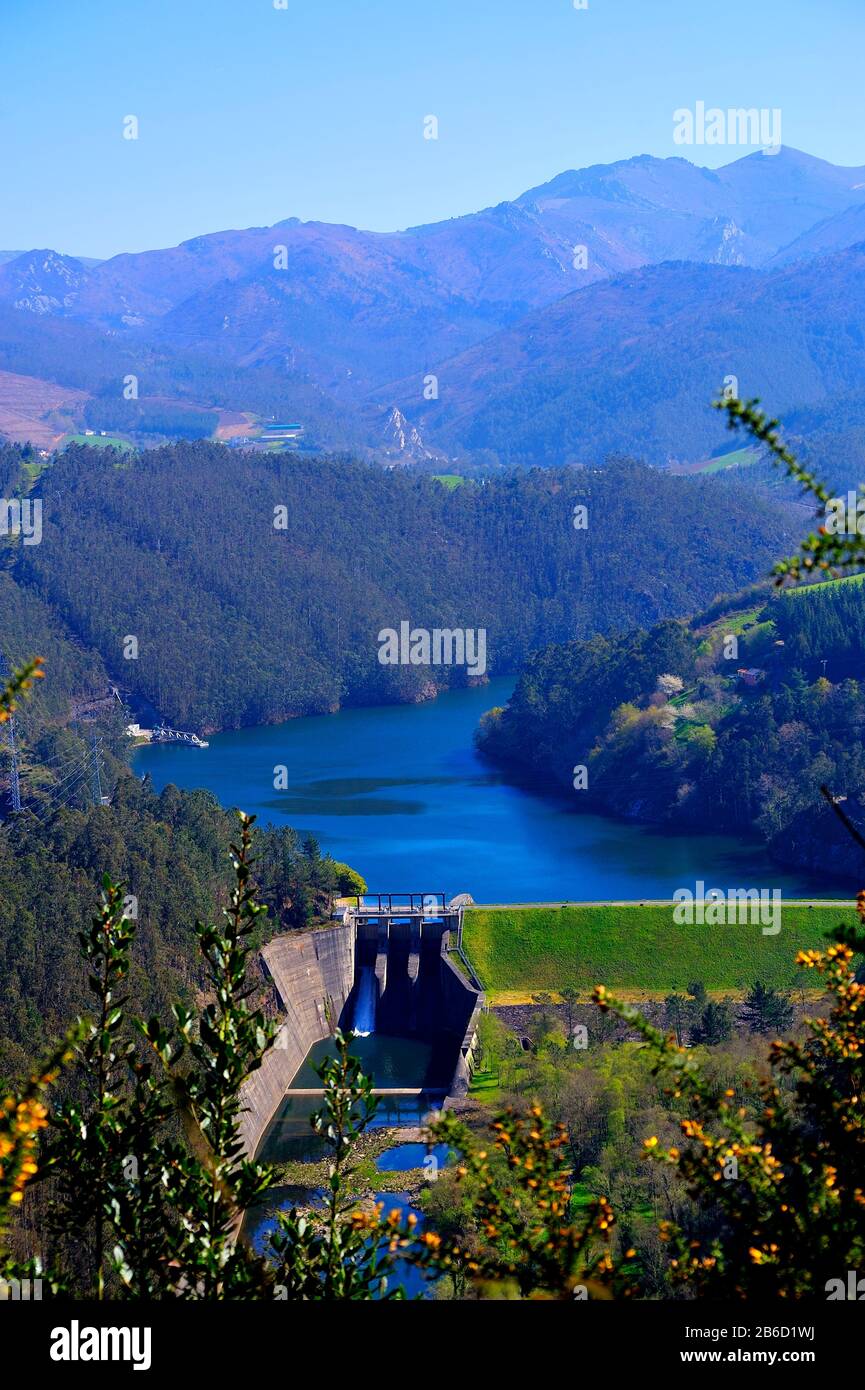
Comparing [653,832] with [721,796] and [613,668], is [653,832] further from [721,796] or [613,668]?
[613,668]

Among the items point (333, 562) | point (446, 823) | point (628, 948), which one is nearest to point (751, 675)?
point (446, 823)

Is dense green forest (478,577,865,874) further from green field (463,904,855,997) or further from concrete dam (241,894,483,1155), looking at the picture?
concrete dam (241,894,483,1155)

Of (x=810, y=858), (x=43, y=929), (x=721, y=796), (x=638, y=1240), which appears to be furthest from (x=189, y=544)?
(x=638, y=1240)

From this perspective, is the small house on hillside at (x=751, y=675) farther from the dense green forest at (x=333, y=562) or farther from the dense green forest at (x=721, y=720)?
the dense green forest at (x=333, y=562)

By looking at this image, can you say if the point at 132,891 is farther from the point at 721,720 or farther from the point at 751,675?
the point at 751,675

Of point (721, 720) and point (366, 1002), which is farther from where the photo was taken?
point (721, 720)

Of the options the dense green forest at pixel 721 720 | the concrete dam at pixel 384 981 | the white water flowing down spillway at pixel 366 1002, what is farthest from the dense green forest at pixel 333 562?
the white water flowing down spillway at pixel 366 1002
